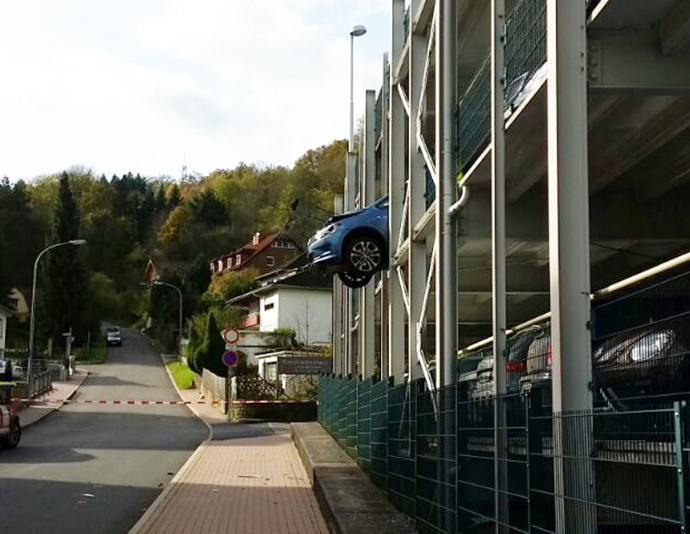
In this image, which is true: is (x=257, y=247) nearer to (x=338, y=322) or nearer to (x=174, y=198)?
(x=174, y=198)

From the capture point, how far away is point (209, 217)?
379 ft

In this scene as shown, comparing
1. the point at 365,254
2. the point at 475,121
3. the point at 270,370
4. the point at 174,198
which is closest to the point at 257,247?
the point at 174,198

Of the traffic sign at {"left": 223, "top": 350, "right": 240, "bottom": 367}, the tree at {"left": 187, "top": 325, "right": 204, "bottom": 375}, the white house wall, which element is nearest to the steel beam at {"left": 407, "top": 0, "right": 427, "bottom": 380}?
the traffic sign at {"left": 223, "top": 350, "right": 240, "bottom": 367}

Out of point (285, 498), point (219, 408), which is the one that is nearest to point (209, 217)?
point (219, 408)

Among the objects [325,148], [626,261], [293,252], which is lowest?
[626,261]

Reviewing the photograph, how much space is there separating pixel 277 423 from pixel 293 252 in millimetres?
68998

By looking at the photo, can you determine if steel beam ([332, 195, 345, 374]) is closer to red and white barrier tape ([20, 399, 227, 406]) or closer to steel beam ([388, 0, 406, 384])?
steel beam ([388, 0, 406, 384])

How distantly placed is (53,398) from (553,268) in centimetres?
4324

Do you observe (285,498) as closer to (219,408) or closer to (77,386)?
(219,408)

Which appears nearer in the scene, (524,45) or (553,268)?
(553,268)

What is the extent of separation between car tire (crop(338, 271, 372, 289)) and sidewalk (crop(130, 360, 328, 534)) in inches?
131

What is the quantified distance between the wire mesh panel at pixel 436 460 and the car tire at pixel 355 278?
629 centimetres

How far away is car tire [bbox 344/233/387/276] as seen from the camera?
50.2ft

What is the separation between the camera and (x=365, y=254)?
15.5 m
